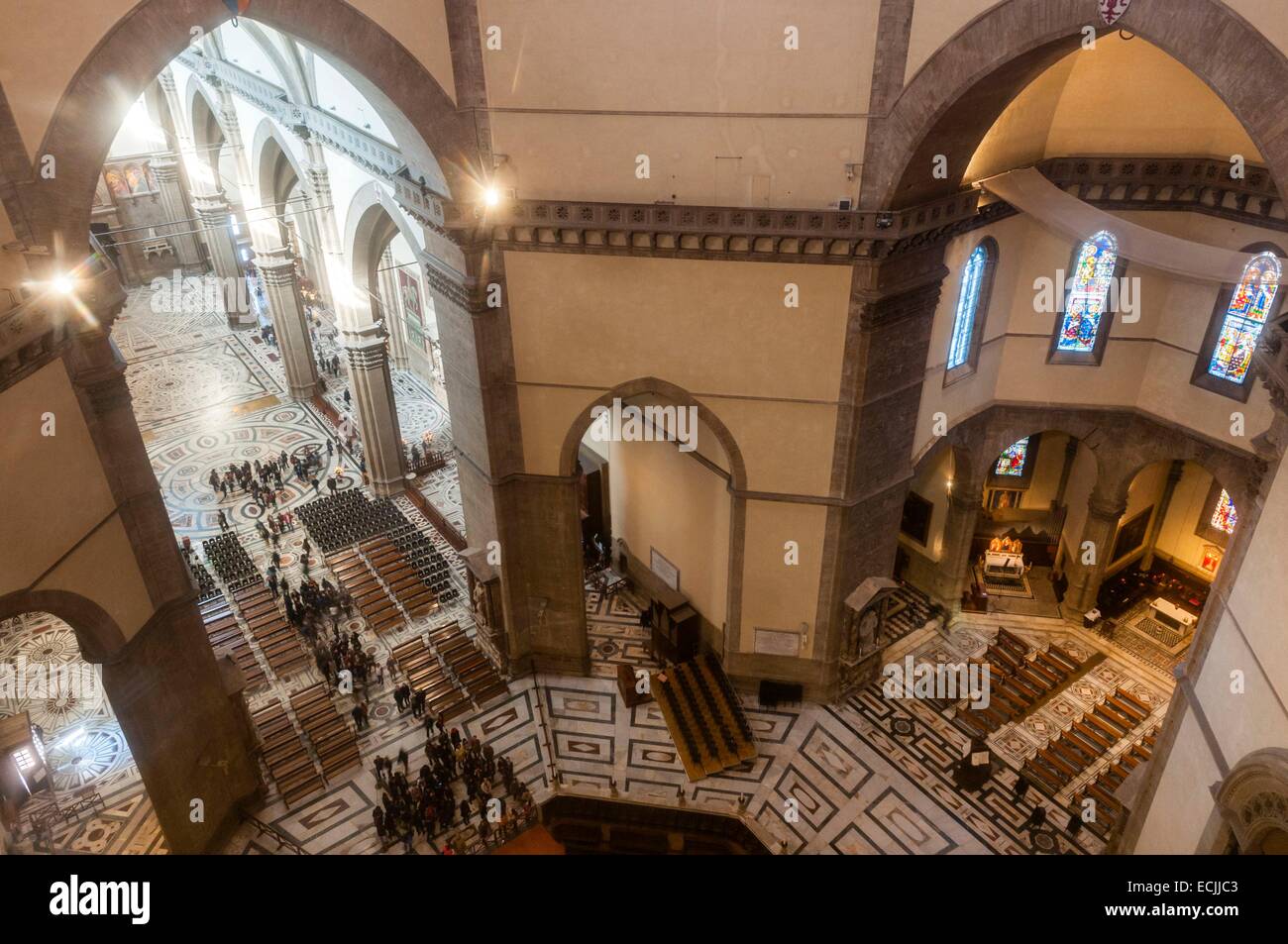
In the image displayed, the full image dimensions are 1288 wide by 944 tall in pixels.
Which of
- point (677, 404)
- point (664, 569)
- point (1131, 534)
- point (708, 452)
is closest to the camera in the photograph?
point (677, 404)

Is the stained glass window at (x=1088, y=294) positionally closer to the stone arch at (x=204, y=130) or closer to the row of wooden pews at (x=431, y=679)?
the row of wooden pews at (x=431, y=679)

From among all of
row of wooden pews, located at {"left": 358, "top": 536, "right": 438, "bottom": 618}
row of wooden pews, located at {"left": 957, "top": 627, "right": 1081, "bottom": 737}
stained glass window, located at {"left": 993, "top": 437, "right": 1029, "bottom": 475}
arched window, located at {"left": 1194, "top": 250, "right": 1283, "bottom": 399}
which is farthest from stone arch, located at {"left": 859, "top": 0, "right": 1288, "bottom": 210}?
row of wooden pews, located at {"left": 358, "top": 536, "right": 438, "bottom": 618}

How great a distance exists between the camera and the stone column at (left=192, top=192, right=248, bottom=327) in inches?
1471

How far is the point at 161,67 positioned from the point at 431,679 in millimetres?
13331

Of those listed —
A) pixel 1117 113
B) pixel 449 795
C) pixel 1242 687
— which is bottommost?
pixel 449 795

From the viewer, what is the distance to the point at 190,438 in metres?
31.2

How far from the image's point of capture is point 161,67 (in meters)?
12.3

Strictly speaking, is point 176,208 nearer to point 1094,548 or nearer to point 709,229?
point 709,229

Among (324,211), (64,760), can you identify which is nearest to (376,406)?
(324,211)

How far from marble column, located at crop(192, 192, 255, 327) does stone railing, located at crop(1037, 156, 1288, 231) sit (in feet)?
108

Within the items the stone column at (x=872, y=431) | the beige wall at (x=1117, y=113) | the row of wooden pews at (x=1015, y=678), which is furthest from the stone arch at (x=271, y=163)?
the row of wooden pews at (x=1015, y=678)

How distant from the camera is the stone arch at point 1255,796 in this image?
32.8 ft

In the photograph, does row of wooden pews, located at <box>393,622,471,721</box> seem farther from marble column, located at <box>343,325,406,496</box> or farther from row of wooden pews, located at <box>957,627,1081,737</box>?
row of wooden pews, located at <box>957,627,1081,737</box>

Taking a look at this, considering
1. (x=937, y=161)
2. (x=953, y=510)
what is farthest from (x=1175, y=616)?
(x=937, y=161)
